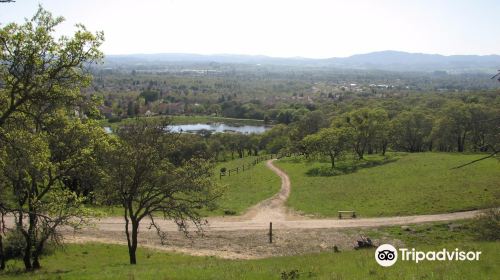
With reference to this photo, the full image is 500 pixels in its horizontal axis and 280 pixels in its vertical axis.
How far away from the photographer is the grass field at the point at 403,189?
4247 centimetres

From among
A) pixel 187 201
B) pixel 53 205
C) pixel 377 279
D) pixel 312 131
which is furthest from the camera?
pixel 312 131

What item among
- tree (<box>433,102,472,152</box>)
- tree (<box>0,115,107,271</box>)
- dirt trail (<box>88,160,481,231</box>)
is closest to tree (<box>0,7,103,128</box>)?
tree (<box>0,115,107,271</box>)

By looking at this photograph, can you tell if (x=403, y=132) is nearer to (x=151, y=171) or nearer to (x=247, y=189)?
(x=247, y=189)

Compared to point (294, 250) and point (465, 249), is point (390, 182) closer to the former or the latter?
point (294, 250)

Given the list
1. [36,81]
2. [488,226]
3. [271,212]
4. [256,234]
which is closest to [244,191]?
[271,212]

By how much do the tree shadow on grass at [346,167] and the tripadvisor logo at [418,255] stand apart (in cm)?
4435

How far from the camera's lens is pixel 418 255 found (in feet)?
64.1

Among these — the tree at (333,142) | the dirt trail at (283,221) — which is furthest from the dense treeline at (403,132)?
the dirt trail at (283,221)

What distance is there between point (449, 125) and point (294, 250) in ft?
194

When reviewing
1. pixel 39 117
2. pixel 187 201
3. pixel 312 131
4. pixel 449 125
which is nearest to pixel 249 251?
pixel 187 201

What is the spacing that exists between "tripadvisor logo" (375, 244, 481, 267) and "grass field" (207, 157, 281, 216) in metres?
22.4

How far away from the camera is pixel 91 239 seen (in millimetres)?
35625

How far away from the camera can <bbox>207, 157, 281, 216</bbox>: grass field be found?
46.7 metres

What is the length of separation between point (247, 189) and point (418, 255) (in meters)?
38.8
